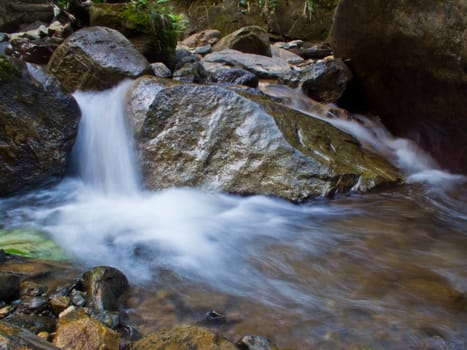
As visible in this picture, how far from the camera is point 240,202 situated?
421cm

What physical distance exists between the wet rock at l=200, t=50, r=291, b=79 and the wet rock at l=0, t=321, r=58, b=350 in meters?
7.30

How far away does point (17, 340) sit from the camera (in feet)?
4.53

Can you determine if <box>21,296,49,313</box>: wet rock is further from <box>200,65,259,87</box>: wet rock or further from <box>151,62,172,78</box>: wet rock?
<box>200,65,259,87</box>: wet rock

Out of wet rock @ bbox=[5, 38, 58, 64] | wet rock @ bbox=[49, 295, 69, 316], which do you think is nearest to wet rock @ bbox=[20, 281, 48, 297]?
wet rock @ bbox=[49, 295, 69, 316]

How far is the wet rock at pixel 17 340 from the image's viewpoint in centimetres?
134

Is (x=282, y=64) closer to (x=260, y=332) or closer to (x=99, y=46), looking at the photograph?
(x=99, y=46)

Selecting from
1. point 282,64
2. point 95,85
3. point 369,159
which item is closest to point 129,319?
point 369,159

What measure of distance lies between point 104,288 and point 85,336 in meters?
0.49

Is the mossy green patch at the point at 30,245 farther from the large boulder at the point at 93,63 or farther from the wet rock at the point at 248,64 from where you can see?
the wet rock at the point at 248,64

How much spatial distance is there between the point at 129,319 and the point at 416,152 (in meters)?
4.76

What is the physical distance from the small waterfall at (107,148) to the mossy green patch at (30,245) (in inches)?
52.2

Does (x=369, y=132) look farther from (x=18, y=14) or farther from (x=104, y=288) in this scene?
(x=18, y=14)

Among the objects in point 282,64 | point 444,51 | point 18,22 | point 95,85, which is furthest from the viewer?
point 18,22

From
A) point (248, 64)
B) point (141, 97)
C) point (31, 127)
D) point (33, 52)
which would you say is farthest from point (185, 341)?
point (248, 64)
